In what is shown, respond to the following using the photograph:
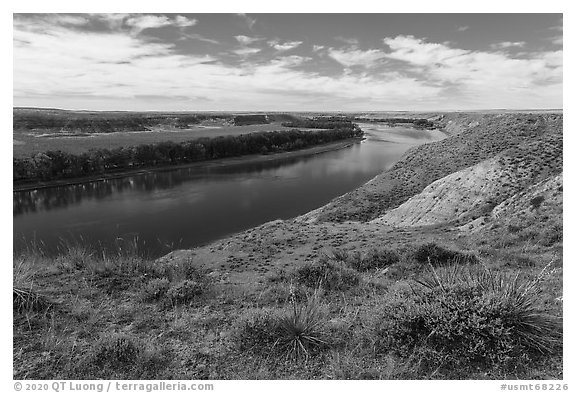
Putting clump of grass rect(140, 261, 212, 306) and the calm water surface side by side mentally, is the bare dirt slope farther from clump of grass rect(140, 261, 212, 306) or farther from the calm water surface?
clump of grass rect(140, 261, 212, 306)

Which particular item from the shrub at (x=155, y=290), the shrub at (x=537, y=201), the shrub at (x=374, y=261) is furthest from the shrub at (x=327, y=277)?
the shrub at (x=537, y=201)

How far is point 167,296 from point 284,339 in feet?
8.33

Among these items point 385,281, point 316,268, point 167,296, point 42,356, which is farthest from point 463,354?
point 42,356

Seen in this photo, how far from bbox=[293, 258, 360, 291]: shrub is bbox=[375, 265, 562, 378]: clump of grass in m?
2.05

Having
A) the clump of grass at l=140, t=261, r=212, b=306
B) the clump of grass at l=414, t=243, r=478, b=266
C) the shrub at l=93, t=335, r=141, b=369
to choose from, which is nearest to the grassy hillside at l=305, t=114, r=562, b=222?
the clump of grass at l=414, t=243, r=478, b=266

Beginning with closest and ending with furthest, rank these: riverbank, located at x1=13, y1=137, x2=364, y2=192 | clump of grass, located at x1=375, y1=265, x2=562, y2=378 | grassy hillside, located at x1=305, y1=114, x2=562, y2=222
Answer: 1. clump of grass, located at x1=375, y1=265, x2=562, y2=378
2. grassy hillside, located at x1=305, y1=114, x2=562, y2=222
3. riverbank, located at x1=13, y1=137, x2=364, y2=192

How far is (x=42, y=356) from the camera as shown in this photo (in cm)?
446

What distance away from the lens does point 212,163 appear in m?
65.1

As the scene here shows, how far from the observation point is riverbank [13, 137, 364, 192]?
4484 cm

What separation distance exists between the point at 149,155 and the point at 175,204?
23381mm

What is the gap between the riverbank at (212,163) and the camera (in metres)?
44.8

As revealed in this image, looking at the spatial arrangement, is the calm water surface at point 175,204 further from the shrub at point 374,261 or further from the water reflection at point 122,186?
the shrub at point 374,261

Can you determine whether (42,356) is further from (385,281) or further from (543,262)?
(543,262)

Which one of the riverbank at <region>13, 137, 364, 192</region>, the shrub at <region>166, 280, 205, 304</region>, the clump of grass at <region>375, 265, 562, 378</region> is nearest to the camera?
the clump of grass at <region>375, 265, 562, 378</region>
